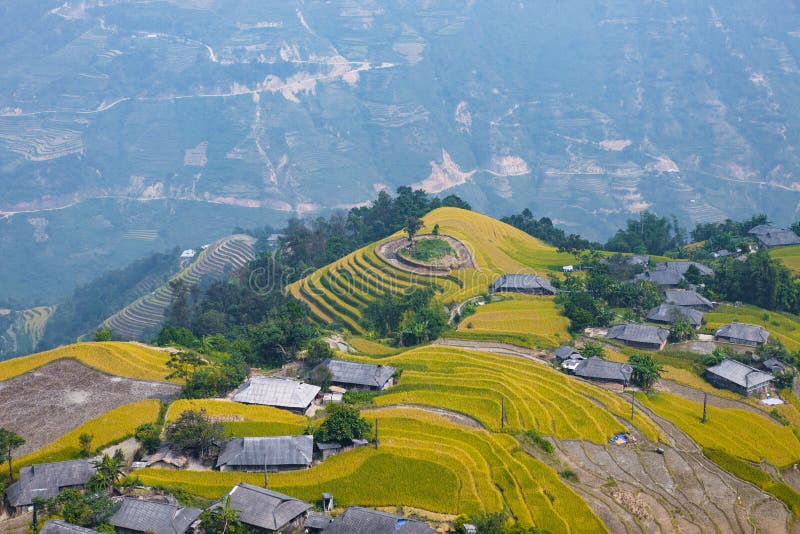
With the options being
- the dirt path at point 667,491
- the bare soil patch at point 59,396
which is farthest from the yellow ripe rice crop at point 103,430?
the dirt path at point 667,491

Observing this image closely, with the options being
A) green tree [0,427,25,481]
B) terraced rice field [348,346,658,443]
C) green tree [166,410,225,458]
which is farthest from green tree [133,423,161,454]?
terraced rice field [348,346,658,443]

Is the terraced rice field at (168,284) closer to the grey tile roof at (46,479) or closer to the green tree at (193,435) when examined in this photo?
the green tree at (193,435)

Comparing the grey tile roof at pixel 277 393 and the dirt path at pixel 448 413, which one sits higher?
the grey tile roof at pixel 277 393

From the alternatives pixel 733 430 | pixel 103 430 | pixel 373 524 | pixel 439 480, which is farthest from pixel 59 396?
pixel 733 430

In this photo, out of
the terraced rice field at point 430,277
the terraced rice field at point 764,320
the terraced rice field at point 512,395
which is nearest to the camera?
the terraced rice field at point 512,395

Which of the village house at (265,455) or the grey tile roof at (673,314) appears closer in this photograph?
the village house at (265,455)

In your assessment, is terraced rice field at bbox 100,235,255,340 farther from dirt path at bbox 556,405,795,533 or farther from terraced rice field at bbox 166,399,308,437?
dirt path at bbox 556,405,795,533
